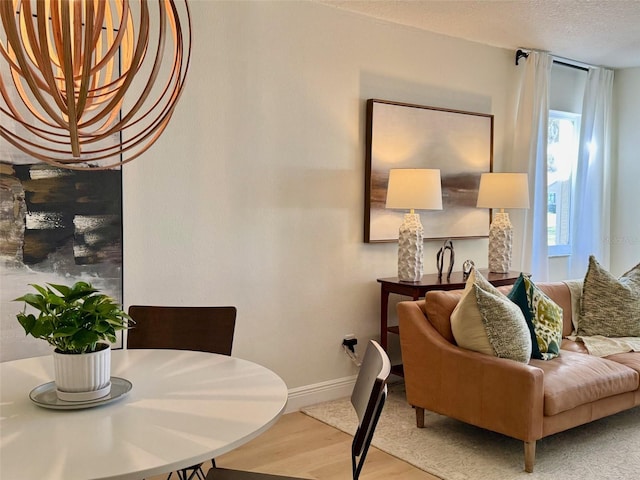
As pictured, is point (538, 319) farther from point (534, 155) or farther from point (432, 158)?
point (534, 155)

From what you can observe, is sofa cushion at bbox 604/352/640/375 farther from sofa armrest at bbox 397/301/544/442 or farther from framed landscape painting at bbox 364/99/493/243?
framed landscape painting at bbox 364/99/493/243

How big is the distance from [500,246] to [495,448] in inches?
63.7

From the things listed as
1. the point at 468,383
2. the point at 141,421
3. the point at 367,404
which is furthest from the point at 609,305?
the point at 141,421

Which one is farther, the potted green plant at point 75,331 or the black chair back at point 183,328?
the black chair back at point 183,328

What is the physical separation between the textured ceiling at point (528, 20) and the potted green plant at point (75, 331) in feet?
8.95

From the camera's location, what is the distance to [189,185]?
3.46m

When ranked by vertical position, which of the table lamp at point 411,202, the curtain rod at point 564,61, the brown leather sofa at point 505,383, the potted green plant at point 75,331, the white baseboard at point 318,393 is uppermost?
the curtain rod at point 564,61

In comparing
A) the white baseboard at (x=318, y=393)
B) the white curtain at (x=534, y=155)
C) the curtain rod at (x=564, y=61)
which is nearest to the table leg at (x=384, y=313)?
the white baseboard at (x=318, y=393)

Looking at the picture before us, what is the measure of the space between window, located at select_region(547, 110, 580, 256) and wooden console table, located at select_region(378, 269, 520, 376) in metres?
1.47

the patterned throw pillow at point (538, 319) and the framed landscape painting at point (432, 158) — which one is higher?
the framed landscape painting at point (432, 158)

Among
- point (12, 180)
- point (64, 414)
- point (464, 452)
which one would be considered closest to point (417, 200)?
point (464, 452)

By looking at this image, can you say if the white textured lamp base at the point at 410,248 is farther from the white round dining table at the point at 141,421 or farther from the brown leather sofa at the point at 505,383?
the white round dining table at the point at 141,421

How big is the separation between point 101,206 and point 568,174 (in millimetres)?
4100

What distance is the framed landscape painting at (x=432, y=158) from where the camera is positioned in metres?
4.20
